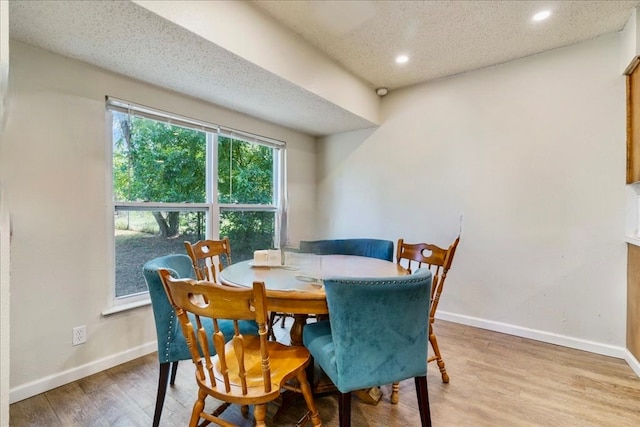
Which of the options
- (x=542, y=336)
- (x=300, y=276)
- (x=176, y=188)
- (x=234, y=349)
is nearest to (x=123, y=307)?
(x=176, y=188)

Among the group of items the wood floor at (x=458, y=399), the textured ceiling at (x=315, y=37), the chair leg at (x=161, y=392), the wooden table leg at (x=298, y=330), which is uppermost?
the textured ceiling at (x=315, y=37)

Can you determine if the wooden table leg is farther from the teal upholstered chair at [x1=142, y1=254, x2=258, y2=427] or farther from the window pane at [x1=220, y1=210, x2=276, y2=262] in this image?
the window pane at [x1=220, y1=210, x2=276, y2=262]

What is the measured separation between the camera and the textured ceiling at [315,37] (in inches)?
64.8

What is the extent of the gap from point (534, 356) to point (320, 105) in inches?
109

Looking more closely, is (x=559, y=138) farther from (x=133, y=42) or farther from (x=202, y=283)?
(x=133, y=42)

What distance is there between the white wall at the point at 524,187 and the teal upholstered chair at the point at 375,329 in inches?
76.7

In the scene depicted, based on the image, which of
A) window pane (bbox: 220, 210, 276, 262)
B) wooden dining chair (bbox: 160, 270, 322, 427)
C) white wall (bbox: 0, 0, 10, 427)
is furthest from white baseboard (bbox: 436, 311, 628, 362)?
white wall (bbox: 0, 0, 10, 427)

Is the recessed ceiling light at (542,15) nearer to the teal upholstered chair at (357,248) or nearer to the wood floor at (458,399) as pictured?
the teal upholstered chair at (357,248)

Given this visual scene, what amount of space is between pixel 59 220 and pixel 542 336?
3840 mm

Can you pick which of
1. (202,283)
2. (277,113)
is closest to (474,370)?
(202,283)

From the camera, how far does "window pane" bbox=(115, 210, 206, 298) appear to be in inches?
91.4

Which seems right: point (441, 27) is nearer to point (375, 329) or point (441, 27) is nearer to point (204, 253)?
point (375, 329)

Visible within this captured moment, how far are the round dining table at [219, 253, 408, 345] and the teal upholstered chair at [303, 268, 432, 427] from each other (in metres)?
0.18

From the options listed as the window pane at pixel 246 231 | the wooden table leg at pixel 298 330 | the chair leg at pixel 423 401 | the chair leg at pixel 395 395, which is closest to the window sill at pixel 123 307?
the window pane at pixel 246 231
